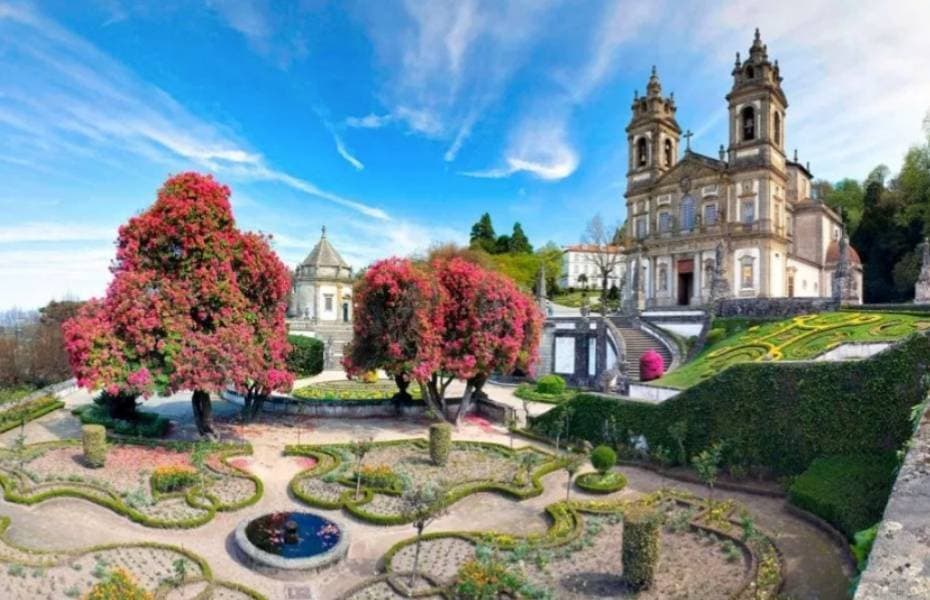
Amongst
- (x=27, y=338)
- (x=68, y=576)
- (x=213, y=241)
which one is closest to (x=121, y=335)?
(x=213, y=241)

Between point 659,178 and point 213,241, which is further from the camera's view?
point 659,178

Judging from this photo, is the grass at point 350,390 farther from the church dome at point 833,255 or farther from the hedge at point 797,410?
the church dome at point 833,255

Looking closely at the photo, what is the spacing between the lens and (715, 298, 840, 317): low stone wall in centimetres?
2681

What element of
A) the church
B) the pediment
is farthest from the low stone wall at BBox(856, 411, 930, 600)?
the pediment

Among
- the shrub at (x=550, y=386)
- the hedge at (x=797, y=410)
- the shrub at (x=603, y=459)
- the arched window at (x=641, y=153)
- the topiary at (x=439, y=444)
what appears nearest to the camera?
the hedge at (x=797, y=410)

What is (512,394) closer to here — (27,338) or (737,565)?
(737,565)

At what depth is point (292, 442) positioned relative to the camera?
18.6 meters

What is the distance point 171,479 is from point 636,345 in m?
22.9

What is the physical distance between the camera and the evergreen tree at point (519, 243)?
81000 mm

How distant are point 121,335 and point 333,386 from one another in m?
15.1

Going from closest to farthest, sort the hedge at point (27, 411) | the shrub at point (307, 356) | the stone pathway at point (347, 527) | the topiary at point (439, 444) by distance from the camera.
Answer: the stone pathway at point (347, 527)
the topiary at point (439, 444)
the hedge at point (27, 411)
the shrub at point (307, 356)

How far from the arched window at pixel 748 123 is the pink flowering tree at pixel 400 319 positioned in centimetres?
3051

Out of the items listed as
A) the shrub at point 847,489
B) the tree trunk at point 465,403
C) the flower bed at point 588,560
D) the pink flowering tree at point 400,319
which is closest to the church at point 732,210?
the tree trunk at point 465,403

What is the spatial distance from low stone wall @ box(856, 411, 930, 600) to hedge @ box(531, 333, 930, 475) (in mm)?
6035
